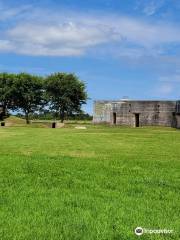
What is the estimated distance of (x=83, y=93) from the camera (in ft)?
246

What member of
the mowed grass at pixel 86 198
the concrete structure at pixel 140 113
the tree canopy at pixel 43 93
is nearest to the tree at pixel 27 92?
the tree canopy at pixel 43 93

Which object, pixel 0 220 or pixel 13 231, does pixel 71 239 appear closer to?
pixel 13 231

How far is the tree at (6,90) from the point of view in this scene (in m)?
75.6

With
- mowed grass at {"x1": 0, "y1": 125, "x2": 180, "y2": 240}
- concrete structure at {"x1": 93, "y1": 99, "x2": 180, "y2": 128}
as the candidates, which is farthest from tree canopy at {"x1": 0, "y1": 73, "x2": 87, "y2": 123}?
mowed grass at {"x1": 0, "y1": 125, "x2": 180, "y2": 240}

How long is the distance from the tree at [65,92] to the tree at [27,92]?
5.55ft

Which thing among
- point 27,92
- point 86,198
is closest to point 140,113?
point 27,92

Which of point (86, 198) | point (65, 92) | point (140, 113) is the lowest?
point (86, 198)

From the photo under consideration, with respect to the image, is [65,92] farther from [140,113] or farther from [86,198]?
[86,198]

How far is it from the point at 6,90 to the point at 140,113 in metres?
20.9

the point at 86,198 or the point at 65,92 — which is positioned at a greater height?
the point at 65,92

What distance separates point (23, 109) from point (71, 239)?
71.5 m

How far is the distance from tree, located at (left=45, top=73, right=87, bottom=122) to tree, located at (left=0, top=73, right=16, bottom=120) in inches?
198

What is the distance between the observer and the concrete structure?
6150 cm

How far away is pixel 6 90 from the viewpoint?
75688 millimetres
